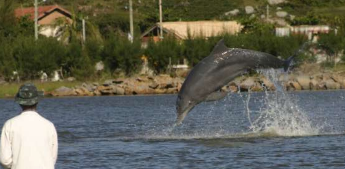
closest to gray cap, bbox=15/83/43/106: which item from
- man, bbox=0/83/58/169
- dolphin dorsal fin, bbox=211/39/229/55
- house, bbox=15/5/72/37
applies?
man, bbox=0/83/58/169

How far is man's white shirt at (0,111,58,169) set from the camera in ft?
31.9

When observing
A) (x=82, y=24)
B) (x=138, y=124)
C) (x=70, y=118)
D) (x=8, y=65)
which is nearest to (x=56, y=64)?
(x=8, y=65)

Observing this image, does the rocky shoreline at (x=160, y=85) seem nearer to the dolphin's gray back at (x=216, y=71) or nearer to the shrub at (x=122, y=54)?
the shrub at (x=122, y=54)

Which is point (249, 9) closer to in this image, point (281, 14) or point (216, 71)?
point (281, 14)

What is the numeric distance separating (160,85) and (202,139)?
31781 mm

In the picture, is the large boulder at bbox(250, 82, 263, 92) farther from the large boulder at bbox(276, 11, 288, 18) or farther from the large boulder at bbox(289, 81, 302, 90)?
the large boulder at bbox(276, 11, 288, 18)

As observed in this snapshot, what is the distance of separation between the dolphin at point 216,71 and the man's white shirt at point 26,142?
10.9 meters

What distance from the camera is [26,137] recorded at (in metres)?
9.74

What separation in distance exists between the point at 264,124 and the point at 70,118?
10.0 m

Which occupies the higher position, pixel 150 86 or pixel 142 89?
pixel 150 86

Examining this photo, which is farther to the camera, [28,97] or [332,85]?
[332,85]

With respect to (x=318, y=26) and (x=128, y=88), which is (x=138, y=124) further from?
(x=318, y=26)

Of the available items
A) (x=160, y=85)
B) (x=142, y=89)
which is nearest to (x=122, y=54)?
(x=142, y=89)

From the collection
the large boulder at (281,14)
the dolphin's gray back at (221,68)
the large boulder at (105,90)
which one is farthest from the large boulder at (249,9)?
the dolphin's gray back at (221,68)
